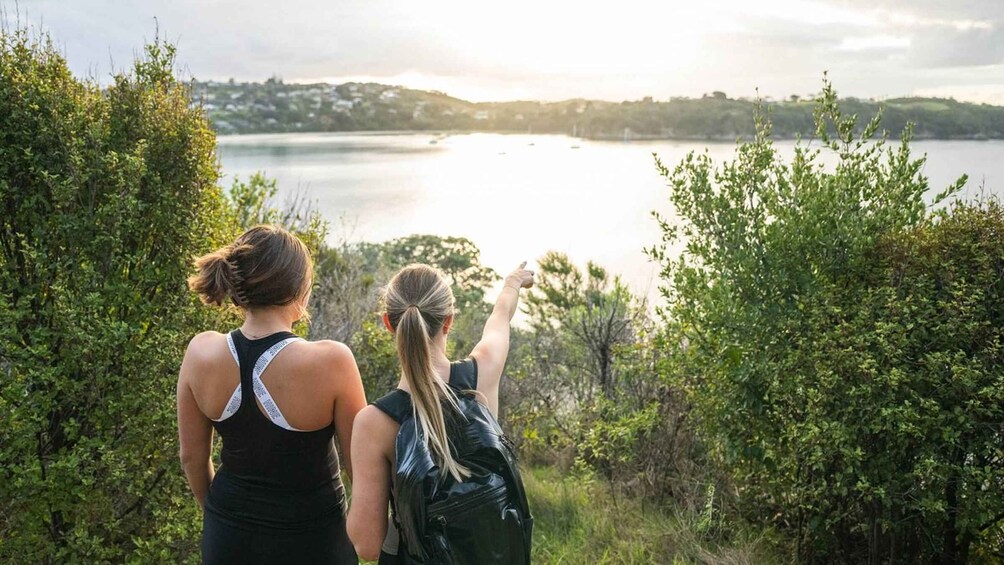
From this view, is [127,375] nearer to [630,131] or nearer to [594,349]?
[594,349]

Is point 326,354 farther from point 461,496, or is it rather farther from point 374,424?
point 461,496

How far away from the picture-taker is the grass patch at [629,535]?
14.3 ft

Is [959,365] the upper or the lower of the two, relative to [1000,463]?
upper

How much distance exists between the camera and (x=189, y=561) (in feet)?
11.9

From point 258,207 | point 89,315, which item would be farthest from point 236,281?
point 258,207

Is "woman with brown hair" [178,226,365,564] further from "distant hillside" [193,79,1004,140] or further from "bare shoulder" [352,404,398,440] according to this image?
"distant hillside" [193,79,1004,140]

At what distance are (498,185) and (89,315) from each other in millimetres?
42426

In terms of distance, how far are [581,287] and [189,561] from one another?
23.3 feet

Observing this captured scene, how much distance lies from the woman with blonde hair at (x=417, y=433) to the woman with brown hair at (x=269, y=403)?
20cm

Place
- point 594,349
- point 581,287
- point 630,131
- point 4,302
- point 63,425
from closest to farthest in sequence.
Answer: point 4,302
point 63,425
point 594,349
point 581,287
point 630,131

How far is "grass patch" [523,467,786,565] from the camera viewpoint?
4352 mm

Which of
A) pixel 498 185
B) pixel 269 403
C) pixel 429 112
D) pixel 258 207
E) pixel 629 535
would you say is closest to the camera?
pixel 269 403

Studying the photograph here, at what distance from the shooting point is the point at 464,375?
7.32 feet

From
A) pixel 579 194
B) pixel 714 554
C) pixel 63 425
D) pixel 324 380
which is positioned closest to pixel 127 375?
pixel 63 425
